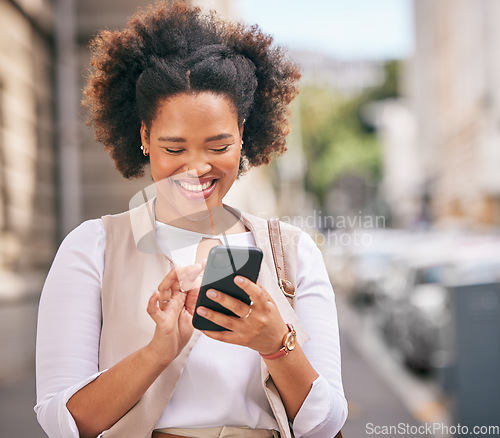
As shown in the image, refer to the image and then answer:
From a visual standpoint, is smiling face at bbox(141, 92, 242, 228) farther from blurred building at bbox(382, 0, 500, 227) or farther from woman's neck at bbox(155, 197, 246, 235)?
blurred building at bbox(382, 0, 500, 227)

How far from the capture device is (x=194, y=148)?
1529 millimetres

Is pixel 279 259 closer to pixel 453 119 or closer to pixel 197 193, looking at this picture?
pixel 197 193

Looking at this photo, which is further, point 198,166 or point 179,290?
point 198,166

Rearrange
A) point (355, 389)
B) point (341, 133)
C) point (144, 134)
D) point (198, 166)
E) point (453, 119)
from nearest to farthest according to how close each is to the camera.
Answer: point (198, 166), point (144, 134), point (355, 389), point (453, 119), point (341, 133)

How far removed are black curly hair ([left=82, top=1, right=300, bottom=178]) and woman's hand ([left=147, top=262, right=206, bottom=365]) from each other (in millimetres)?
409

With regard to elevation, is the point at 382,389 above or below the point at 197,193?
below

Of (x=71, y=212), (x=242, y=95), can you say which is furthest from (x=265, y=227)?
(x=71, y=212)

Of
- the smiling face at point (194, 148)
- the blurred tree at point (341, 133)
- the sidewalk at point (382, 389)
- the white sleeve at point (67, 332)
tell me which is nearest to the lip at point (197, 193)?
A: the smiling face at point (194, 148)

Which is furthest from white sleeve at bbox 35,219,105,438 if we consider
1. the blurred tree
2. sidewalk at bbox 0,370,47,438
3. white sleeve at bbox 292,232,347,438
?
the blurred tree

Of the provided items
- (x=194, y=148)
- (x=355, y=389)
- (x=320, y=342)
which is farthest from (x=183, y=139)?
(x=355, y=389)

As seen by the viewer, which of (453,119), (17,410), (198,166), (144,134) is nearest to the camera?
(198,166)

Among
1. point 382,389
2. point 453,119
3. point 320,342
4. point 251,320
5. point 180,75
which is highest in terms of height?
point 453,119

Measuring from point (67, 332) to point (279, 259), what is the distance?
0.50m

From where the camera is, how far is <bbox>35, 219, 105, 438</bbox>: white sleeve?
153 centimetres
